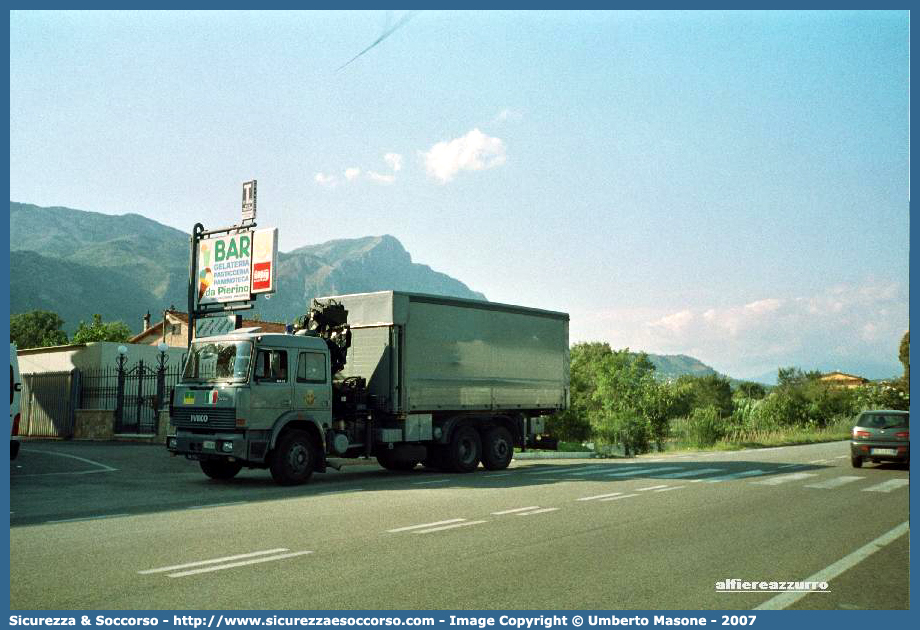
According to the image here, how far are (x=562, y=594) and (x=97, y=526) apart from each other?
6341 mm

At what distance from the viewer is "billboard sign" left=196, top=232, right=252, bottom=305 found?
3139cm

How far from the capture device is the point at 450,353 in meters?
18.5

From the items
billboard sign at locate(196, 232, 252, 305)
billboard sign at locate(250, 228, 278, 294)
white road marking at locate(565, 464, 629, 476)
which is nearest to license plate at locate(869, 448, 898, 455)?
white road marking at locate(565, 464, 629, 476)

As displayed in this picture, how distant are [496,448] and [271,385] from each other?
20.8ft

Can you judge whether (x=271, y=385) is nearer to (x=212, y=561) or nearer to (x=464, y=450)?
(x=464, y=450)

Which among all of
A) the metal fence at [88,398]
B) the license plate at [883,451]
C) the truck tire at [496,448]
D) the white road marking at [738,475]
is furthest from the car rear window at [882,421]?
the metal fence at [88,398]

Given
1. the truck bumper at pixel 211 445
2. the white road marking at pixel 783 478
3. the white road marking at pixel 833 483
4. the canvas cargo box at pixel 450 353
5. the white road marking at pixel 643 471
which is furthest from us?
the white road marking at pixel 643 471

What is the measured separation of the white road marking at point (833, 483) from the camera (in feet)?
51.8

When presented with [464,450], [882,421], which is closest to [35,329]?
[464,450]

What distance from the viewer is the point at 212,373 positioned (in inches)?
626

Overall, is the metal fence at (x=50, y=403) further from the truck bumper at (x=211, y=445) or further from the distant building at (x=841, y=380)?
the distant building at (x=841, y=380)

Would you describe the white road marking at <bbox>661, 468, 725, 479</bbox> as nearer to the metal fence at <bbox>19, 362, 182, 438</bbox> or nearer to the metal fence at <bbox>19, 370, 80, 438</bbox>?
the metal fence at <bbox>19, 362, 182, 438</bbox>

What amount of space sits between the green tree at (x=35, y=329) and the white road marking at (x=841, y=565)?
324ft

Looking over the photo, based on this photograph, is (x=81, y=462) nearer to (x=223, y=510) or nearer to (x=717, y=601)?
(x=223, y=510)
